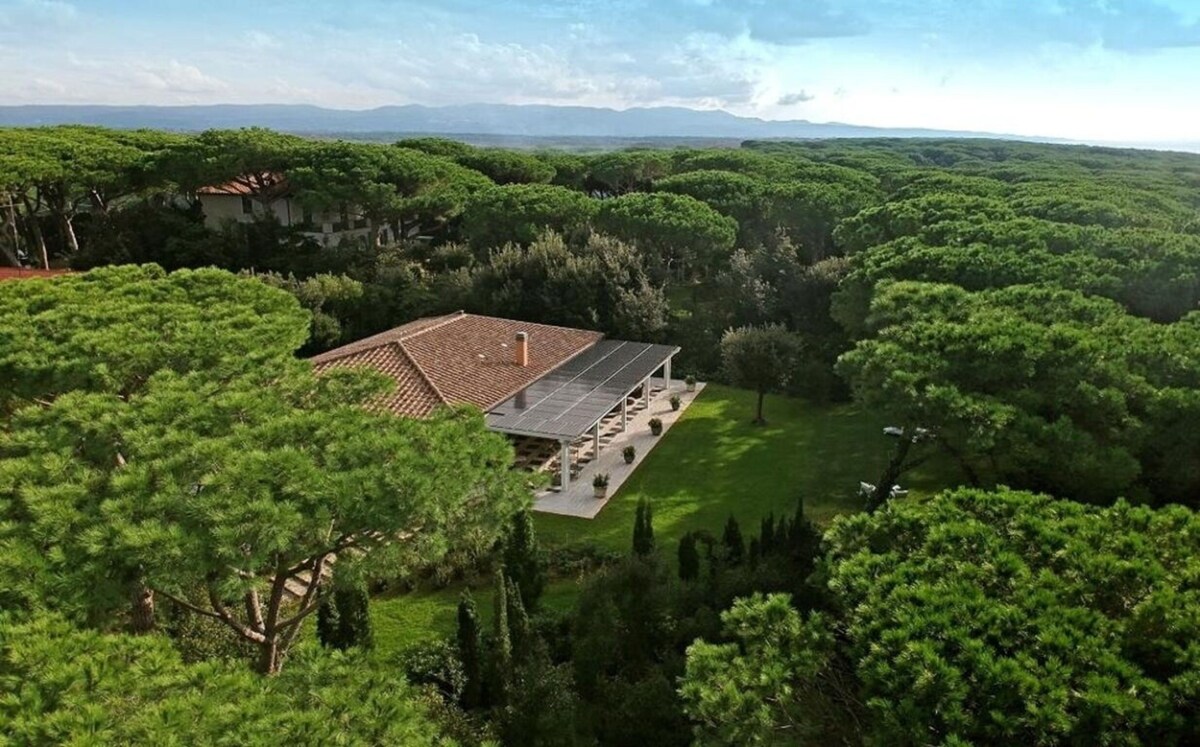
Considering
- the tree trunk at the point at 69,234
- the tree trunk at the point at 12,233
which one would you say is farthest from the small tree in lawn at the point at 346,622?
the tree trunk at the point at 69,234

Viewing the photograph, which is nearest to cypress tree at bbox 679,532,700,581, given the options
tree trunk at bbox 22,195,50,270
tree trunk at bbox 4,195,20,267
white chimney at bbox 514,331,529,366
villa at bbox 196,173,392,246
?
white chimney at bbox 514,331,529,366

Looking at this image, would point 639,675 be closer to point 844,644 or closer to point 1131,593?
point 844,644

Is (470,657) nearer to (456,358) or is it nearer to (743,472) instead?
(743,472)

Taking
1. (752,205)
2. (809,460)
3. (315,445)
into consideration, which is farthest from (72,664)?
(752,205)

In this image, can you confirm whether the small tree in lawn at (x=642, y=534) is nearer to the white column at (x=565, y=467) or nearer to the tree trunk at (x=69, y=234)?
the white column at (x=565, y=467)

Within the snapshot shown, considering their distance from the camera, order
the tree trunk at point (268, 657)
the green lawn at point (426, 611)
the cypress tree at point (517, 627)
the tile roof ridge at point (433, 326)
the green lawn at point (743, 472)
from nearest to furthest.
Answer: the tree trunk at point (268, 657)
the cypress tree at point (517, 627)
the green lawn at point (426, 611)
the green lawn at point (743, 472)
the tile roof ridge at point (433, 326)

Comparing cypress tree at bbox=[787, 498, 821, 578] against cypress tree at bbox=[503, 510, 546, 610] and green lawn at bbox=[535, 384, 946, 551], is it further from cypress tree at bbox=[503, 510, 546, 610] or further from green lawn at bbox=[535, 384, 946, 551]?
cypress tree at bbox=[503, 510, 546, 610]
